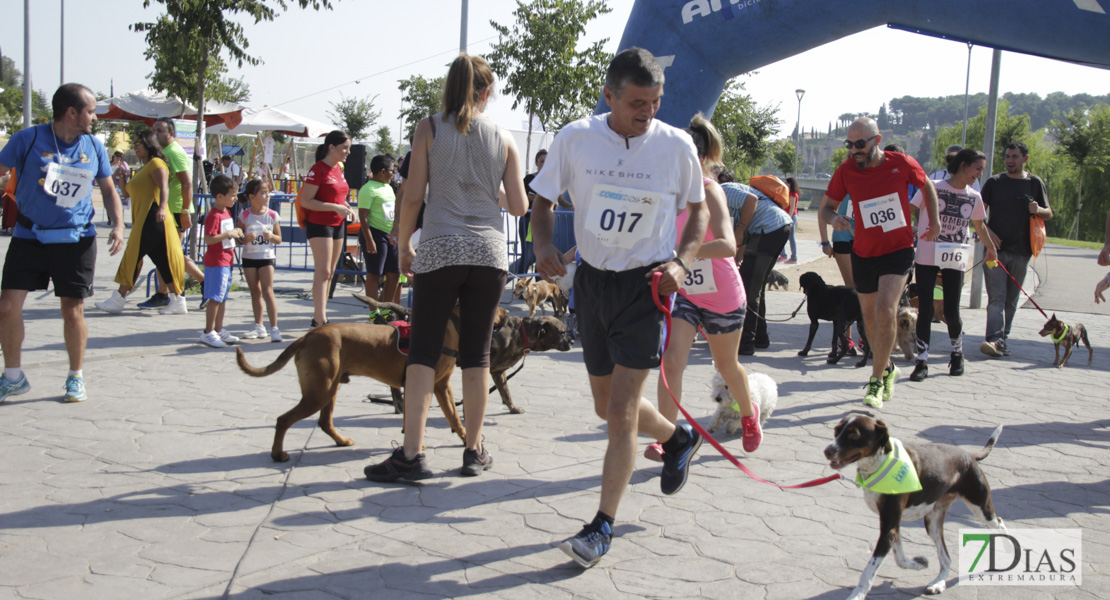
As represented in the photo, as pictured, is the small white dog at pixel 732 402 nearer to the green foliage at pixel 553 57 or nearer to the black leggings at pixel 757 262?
the black leggings at pixel 757 262

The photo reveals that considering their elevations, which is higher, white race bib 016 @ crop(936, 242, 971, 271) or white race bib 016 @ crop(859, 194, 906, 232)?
white race bib 016 @ crop(859, 194, 906, 232)

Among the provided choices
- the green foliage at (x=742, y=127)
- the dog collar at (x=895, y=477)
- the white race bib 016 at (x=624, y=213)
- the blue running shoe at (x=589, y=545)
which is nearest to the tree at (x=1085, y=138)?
the green foliage at (x=742, y=127)

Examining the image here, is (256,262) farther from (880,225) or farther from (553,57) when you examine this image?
(553,57)

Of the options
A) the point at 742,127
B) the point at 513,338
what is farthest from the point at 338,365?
the point at 742,127

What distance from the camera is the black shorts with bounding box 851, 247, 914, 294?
599 centimetres

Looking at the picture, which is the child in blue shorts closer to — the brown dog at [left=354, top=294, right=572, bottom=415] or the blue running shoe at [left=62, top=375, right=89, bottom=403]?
the blue running shoe at [left=62, top=375, right=89, bottom=403]

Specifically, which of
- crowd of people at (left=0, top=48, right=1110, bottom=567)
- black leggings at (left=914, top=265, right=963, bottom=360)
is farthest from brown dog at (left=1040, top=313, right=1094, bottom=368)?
black leggings at (left=914, top=265, right=963, bottom=360)

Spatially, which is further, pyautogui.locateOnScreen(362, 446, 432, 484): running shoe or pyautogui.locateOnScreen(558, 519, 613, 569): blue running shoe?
pyautogui.locateOnScreen(362, 446, 432, 484): running shoe

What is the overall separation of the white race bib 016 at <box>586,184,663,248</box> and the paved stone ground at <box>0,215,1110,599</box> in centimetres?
129

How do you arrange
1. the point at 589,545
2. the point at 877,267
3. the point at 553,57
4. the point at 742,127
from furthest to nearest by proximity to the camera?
the point at 742,127 → the point at 553,57 → the point at 877,267 → the point at 589,545

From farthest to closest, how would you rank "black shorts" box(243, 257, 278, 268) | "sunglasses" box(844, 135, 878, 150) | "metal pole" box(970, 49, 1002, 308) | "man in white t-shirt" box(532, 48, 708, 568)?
"metal pole" box(970, 49, 1002, 308)
"black shorts" box(243, 257, 278, 268)
"sunglasses" box(844, 135, 878, 150)
"man in white t-shirt" box(532, 48, 708, 568)

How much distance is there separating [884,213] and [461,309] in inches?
137

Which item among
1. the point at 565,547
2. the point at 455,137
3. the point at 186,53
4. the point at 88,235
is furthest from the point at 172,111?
the point at 565,547

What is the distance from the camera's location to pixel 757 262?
793 centimetres
